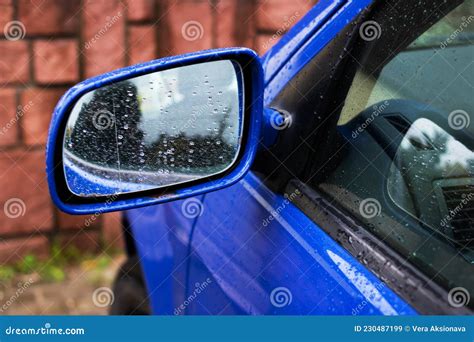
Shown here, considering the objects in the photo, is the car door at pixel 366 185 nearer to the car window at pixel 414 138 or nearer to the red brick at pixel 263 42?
the car window at pixel 414 138

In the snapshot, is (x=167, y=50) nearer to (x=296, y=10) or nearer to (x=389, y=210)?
(x=296, y=10)

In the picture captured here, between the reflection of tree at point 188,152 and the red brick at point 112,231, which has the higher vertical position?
the reflection of tree at point 188,152

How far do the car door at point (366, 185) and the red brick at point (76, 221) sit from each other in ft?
9.79

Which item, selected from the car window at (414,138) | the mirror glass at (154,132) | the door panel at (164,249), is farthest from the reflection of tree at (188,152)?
the door panel at (164,249)

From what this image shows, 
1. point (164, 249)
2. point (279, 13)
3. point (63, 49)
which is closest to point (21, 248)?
point (63, 49)

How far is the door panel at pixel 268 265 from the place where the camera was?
1431 mm

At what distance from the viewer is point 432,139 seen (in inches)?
61.7

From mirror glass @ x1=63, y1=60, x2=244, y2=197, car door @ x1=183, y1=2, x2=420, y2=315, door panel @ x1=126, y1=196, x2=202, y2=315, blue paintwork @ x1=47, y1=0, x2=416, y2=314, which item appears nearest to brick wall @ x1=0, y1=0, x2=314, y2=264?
door panel @ x1=126, y1=196, x2=202, y2=315

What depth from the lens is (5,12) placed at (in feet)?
14.6

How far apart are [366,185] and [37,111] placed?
11.2 feet

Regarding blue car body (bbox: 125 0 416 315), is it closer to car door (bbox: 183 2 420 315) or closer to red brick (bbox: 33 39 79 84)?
car door (bbox: 183 2 420 315)

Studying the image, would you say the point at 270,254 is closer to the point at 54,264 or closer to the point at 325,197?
the point at 325,197

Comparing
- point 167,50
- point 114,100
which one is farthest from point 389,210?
point 167,50

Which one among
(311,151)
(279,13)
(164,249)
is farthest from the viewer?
(279,13)
